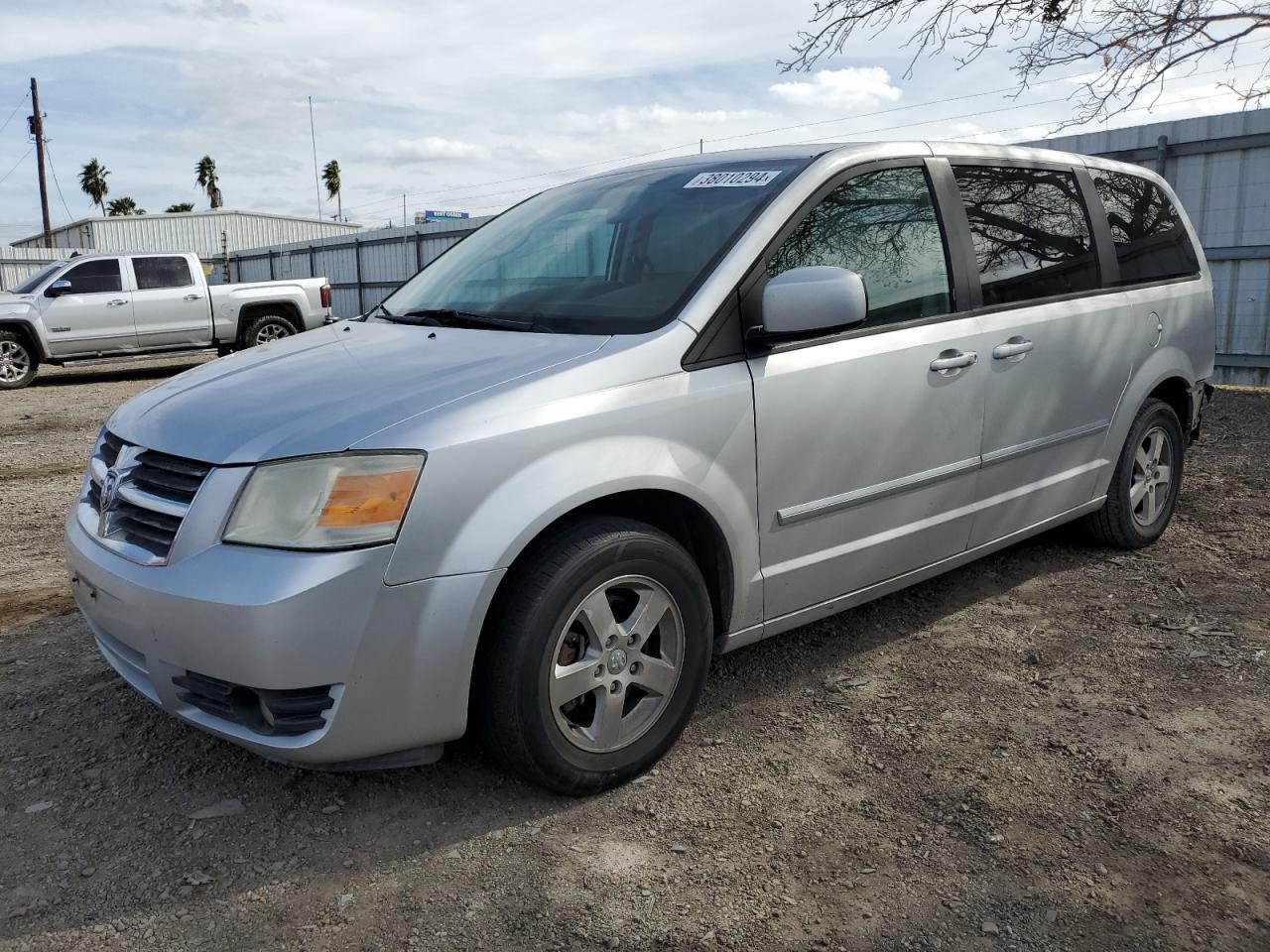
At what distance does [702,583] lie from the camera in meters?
2.89

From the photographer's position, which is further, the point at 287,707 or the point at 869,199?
the point at 869,199

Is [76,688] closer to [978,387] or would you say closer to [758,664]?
[758,664]

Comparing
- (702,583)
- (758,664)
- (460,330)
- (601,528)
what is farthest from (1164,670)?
(460,330)

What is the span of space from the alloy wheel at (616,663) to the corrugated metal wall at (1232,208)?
8977 mm

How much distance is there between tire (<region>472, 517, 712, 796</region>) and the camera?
257 cm

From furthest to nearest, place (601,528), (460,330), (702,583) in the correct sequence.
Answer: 1. (460,330)
2. (702,583)
3. (601,528)

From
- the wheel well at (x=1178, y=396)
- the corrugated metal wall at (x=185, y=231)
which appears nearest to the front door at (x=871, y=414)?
the wheel well at (x=1178, y=396)

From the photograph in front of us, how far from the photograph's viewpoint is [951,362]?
11.5 ft

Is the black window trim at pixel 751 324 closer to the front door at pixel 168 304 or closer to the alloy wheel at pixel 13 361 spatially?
the front door at pixel 168 304

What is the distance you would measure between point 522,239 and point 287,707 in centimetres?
202

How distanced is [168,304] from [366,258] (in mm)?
7029

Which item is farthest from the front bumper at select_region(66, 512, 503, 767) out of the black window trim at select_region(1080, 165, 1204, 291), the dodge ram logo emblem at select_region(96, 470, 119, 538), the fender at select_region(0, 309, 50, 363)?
the fender at select_region(0, 309, 50, 363)

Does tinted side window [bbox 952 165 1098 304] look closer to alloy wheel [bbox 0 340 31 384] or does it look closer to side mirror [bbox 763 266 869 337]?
side mirror [bbox 763 266 869 337]

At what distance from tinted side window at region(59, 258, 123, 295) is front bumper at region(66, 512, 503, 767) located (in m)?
14.1
